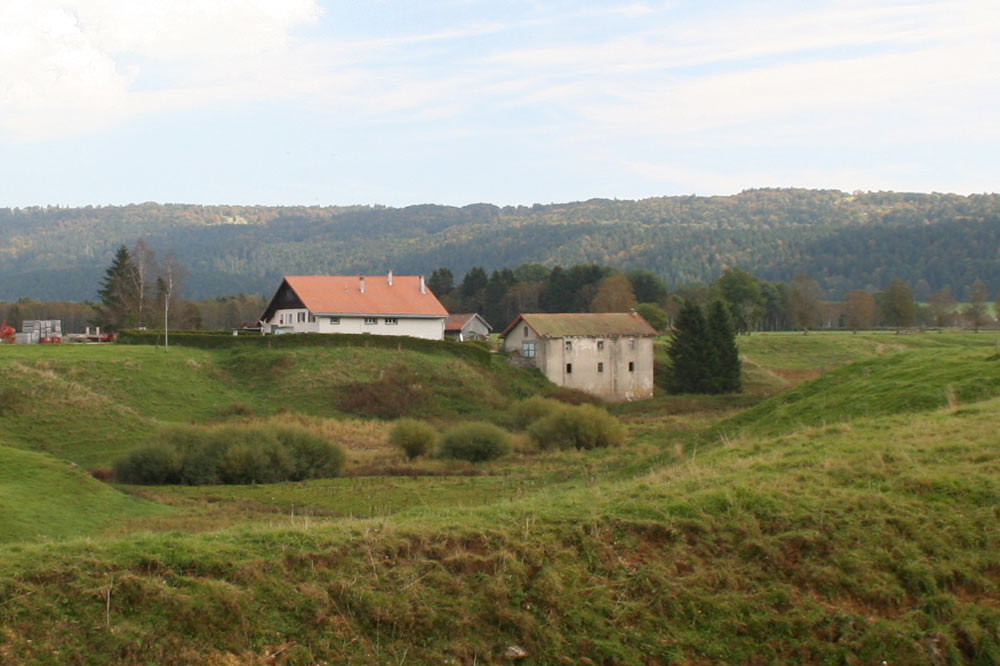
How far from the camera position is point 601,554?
11.4 m

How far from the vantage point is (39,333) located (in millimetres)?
67562

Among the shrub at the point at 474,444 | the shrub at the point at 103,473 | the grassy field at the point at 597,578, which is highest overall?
the grassy field at the point at 597,578

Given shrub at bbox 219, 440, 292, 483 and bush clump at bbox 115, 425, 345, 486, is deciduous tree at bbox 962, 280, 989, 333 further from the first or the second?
shrub at bbox 219, 440, 292, 483

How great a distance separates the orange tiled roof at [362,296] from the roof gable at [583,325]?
6278 millimetres

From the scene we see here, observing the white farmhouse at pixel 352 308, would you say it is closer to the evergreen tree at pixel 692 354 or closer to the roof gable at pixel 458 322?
the evergreen tree at pixel 692 354

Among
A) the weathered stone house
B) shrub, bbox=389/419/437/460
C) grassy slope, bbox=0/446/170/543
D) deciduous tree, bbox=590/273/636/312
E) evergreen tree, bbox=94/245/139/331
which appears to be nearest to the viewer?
grassy slope, bbox=0/446/170/543

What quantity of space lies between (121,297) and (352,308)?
20407 mm

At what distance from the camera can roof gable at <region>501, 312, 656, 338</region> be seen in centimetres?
6316

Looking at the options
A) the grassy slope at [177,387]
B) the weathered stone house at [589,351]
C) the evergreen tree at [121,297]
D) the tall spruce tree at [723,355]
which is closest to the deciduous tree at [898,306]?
the tall spruce tree at [723,355]

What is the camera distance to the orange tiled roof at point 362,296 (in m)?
63.8

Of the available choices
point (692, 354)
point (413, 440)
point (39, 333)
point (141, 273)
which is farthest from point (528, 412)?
point (39, 333)

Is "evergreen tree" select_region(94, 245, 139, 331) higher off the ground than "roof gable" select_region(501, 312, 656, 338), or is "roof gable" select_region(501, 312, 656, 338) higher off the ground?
"evergreen tree" select_region(94, 245, 139, 331)

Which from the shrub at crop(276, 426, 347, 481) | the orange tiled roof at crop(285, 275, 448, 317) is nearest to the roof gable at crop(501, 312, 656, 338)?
the orange tiled roof at crop(285, 275, 448, 317)

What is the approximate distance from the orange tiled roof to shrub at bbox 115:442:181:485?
32.5 m
